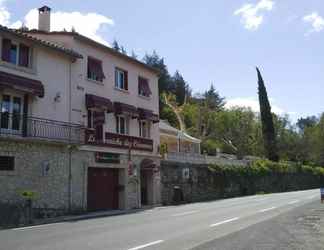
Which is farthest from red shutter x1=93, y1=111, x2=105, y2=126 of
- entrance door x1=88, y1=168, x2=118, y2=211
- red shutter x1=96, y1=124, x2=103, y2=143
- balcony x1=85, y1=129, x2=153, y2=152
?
entrance door x1=88, y1=168, x2=118, y2=211

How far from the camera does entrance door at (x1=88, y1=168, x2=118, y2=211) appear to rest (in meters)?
28.2

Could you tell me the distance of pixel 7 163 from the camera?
22.2 meters

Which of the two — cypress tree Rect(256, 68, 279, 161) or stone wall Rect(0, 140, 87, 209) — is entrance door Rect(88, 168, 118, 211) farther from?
cypress tree Rect(256, 68, 279, 161)

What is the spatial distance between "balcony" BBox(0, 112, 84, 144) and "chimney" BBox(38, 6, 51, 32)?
7.56 metres

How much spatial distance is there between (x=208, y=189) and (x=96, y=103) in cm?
1674

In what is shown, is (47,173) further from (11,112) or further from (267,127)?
(267,127)

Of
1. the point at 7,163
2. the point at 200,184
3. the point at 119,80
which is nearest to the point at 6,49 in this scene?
the point at 7,163

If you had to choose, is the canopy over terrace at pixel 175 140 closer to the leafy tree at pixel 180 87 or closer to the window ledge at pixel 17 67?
the window ledge at pixel 17 67

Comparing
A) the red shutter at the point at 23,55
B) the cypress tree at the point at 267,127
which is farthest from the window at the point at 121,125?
the cypress tree at the point at 267,127

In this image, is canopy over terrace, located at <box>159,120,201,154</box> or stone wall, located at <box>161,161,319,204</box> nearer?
stone wall, located at <box>161,161,319,204</box>

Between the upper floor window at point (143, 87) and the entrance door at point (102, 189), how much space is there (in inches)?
247

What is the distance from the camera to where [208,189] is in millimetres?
41062

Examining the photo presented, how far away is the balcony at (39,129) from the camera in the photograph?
22516 millimetres

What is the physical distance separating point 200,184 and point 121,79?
12.6 m
